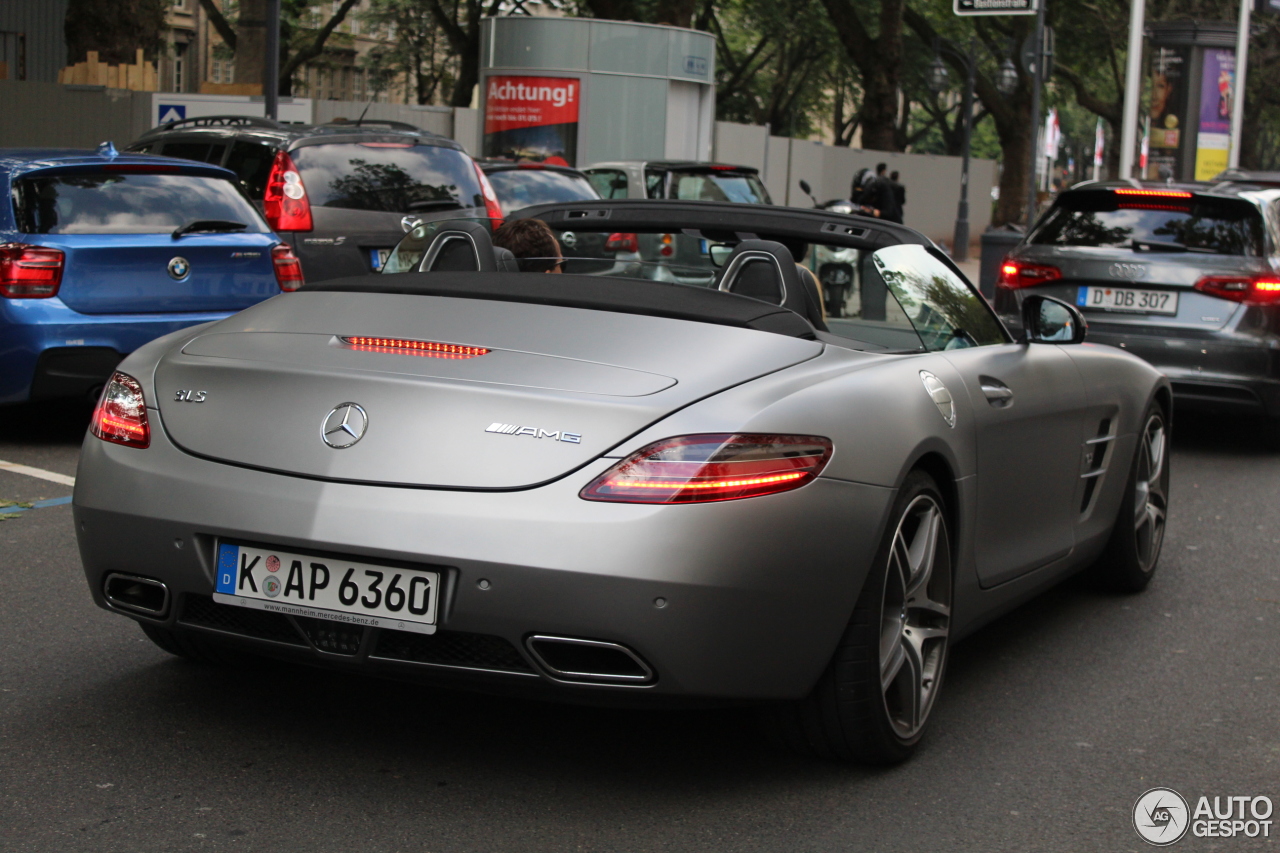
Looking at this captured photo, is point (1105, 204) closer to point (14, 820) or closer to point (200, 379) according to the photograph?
point (200, 379)

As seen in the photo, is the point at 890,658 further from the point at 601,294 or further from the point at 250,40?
the point at 250,40

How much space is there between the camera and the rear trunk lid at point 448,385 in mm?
→ 3355

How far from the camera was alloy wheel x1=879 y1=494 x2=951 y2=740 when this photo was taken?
3.83m

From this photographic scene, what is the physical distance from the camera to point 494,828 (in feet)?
11.2

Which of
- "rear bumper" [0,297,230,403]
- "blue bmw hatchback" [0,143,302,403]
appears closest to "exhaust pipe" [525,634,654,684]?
"rear bumper" [0,297,230,403]

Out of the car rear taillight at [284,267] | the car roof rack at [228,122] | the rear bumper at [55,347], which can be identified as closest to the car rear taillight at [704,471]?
the rear bumper at [55,347]

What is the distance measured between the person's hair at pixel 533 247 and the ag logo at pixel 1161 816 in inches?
90.3

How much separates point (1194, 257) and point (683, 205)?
5576mm

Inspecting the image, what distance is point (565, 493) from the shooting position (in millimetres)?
3281

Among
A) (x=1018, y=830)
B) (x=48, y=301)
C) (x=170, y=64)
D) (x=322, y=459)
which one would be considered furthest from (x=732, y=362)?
(x=170, y=64)

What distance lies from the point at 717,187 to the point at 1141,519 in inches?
446

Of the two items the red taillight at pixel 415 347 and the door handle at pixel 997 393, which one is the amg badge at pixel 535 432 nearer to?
the red taillight at pixel 415 347

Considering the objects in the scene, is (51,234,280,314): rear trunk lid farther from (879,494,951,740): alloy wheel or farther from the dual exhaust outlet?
the dual exhaust outlet

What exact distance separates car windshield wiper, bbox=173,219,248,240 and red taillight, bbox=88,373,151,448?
4.85 metres
